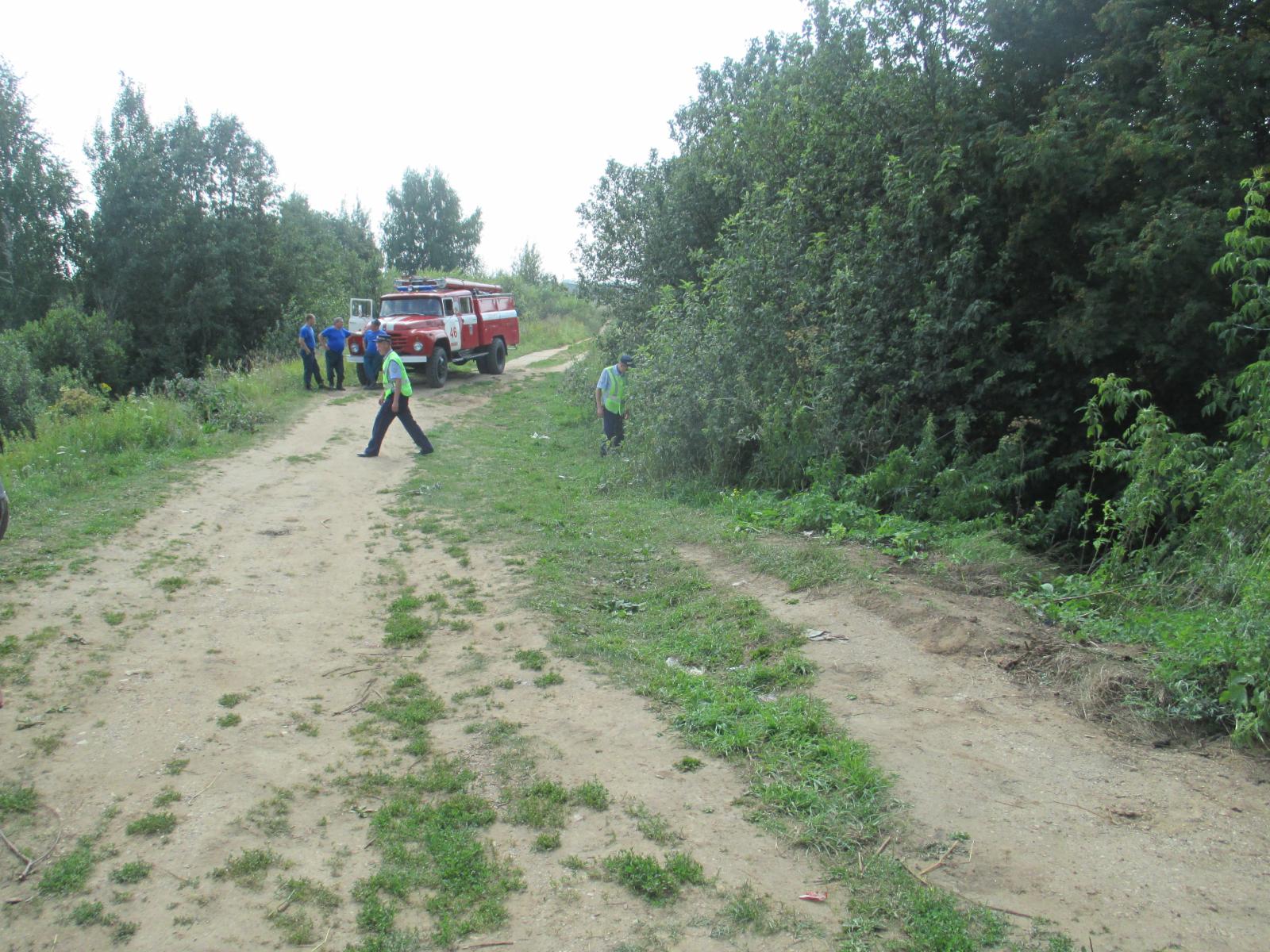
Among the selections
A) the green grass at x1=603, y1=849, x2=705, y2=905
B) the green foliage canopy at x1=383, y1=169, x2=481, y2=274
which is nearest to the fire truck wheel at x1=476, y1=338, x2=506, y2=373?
the green grass at x1=603, y1=849, x2=705, y2=905

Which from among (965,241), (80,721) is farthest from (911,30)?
(80,721)

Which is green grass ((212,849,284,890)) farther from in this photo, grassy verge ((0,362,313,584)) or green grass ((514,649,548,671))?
grassy verge ((0,362,313,584))

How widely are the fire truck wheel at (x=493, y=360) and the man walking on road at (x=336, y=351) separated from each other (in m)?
5.29

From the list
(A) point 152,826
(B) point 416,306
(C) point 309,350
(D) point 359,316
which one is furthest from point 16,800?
(D) point 359,316

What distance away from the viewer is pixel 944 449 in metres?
9.76

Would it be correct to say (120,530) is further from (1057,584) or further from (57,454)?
(1057,584)

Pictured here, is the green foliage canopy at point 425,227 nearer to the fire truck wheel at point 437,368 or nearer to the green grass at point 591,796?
the fire truck wheel at point 437,368

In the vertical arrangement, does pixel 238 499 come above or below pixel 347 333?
below

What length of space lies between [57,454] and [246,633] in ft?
22.0

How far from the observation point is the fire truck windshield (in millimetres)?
21391

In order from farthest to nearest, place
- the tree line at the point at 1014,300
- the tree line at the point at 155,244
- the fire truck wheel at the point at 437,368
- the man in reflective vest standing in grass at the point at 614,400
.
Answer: the tree line at the point at 155,244
the fire truck wheel at the point at 437,368
the man in reflective vest standing in grass at the point at 614,400
the tree line at the point at 1014,300

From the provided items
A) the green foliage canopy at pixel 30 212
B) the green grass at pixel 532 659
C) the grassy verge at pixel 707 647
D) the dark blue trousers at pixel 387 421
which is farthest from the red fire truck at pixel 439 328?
the green foliage canopy at pixel 30 212

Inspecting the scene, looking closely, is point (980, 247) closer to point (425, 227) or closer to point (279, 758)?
point (279, 758)

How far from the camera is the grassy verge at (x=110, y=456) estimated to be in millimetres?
8016
